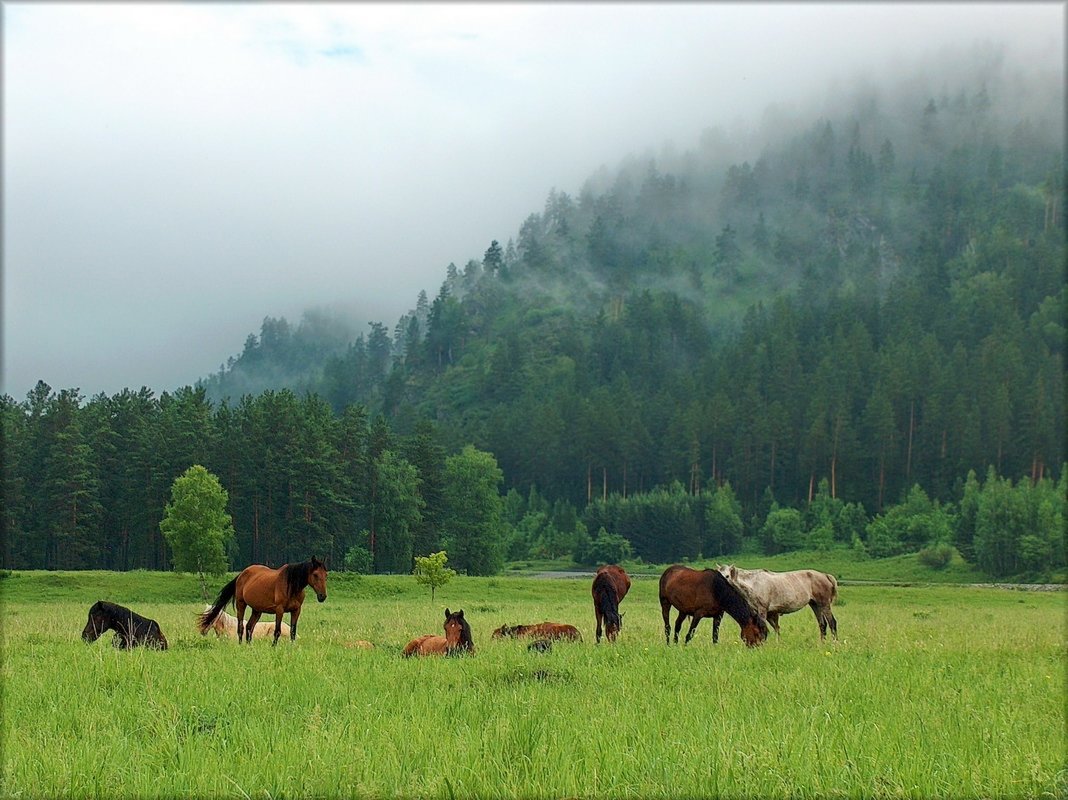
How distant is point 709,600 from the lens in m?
21.6

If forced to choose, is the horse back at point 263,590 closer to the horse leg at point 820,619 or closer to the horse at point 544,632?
the horse at point 544,632

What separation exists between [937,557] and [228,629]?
3895 inches

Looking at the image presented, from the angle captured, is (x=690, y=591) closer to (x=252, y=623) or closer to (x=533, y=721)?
(x=252, y=623)

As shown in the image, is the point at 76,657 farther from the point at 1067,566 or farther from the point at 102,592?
the point at 1067,566

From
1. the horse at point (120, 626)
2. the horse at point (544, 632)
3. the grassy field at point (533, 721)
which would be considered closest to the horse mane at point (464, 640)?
the grassy field at point (533, 721)

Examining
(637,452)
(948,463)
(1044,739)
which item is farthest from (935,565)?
(1044,739)

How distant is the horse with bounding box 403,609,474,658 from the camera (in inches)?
707

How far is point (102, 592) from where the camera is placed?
5212cm

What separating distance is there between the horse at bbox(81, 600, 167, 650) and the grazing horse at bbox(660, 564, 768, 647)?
1163 cm

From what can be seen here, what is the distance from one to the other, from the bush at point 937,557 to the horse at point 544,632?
94790mm

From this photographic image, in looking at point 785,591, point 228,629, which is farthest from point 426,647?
point 785,591

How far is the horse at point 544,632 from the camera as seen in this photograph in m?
21.6

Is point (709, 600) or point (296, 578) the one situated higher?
point (296, 578)

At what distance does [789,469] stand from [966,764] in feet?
511
